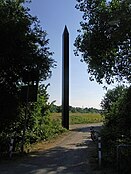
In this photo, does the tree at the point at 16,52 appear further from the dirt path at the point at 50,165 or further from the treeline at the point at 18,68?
the dirt path at the point at 50,165

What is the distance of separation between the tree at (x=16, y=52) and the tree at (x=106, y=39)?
6.44 meters

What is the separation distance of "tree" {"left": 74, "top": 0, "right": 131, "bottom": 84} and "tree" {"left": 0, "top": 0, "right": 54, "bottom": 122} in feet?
21.1

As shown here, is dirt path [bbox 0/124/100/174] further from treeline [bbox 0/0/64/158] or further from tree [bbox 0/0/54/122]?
tree [bbox 0/0/54/122]

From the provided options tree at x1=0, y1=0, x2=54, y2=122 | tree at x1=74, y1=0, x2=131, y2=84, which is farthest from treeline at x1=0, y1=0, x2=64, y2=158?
tree at x1=74, y1=0, x2=131, y2=84

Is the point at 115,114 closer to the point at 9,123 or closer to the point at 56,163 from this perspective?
the point at 9,123

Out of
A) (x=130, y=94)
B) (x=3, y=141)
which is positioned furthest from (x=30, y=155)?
(x=130, y=94)

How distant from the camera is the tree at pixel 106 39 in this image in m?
23.7

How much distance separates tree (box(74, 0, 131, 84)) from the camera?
23.7m

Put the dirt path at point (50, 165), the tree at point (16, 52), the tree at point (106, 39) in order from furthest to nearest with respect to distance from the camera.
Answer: the tree at point (106, 39) → the tree at point (16, 52) → the dirt path at point (50, 165)

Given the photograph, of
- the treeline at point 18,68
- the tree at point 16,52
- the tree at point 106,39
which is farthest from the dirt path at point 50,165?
the tree at point 106,39

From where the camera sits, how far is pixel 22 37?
1738 cm

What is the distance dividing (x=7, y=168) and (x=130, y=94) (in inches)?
612

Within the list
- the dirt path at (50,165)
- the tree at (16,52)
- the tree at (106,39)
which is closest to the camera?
the dirt path at (50,165)

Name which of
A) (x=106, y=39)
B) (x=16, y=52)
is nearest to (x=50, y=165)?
(x=16, y=52)
